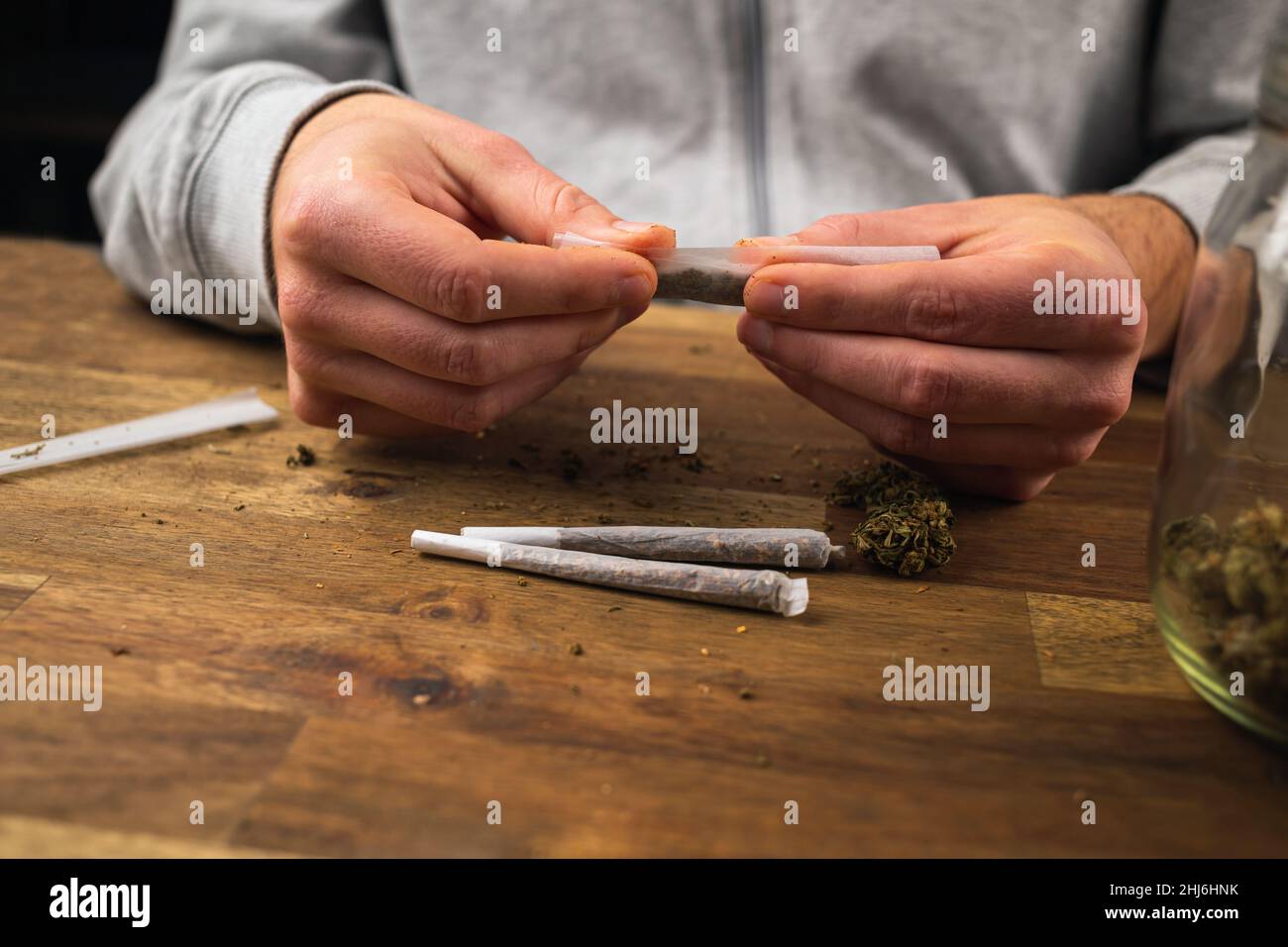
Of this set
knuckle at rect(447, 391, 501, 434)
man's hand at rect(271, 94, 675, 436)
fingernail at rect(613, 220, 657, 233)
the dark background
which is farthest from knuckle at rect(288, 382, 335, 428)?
the dark background

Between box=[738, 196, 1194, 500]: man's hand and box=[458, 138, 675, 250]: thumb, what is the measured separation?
12 centimetres

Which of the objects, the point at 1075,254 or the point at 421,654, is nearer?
the point at 421,654

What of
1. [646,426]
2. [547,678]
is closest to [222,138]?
[646,426]

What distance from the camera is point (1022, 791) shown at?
2.14 ft

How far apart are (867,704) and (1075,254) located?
45 cm

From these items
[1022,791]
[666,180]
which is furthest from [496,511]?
[666,180]

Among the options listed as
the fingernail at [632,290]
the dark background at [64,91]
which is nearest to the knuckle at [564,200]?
the fingernail at [632,290]

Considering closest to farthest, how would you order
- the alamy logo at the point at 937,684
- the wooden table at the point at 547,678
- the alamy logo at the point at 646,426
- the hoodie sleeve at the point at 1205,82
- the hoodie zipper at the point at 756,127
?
the wooden table at the point at 547,678 < the alamy logo at the point at 937,684 < the alamy logo at the point at 646,426 < the hoodie sleeve at the point at 1205,82 < the hoodie zipper at the point at 756,127

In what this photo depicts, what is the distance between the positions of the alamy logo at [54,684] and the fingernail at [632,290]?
498 mm

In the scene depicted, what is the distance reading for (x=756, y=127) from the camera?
154 centimetres

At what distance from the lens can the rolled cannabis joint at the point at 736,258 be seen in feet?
3.07

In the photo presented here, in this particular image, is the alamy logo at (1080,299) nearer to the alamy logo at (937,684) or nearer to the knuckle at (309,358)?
the alamy logo at (937,684)

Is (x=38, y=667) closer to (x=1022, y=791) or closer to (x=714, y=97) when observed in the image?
(x=1022, y=791)

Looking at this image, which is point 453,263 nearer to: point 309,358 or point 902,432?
point 309,358
